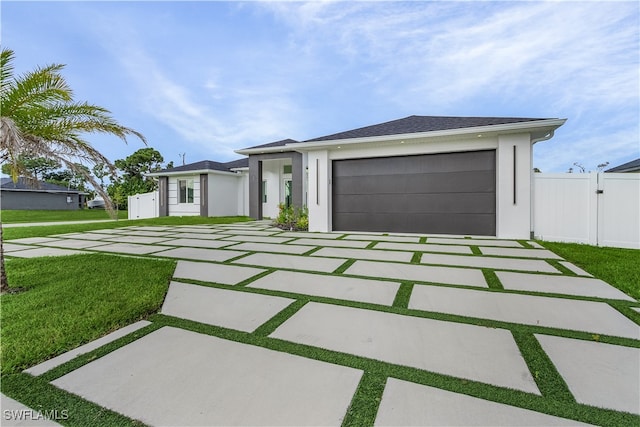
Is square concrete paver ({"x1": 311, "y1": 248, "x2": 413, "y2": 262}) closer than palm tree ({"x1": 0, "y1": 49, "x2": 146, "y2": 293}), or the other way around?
palm tree ({"x1": 0, "y1": 49, "x2": 146, "y2": 293})

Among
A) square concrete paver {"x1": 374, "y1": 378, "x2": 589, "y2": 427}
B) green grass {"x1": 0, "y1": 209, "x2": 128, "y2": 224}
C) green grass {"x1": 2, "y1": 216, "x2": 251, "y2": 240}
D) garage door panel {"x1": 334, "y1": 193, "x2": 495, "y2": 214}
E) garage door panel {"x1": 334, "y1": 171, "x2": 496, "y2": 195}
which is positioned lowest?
square concrete paver {"x1": 374, "y1": 378, "x2": 589, "y2": 427}

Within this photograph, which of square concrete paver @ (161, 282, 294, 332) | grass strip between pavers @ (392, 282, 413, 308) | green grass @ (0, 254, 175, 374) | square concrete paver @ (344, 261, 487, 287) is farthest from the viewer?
square concrete paver @ (344, 261, 487, 287)

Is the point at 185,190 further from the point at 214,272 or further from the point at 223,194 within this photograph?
the point at 214,272

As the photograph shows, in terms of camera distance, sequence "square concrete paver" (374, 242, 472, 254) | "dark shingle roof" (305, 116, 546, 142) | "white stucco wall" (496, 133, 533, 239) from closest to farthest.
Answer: "square concrete paver" (374, 242, 472, 254) < "white stucco wall" (496, 133, 533, 239) < "dark shingle roof" (305, 116, 546, 142)

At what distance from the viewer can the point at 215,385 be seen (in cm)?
140

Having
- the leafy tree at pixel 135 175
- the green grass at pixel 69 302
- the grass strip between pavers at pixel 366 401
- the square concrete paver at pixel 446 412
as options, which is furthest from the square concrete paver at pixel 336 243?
the leafy tree at pixel 135 175

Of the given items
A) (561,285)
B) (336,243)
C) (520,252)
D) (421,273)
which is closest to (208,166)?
(336,243)

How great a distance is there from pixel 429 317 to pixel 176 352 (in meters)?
1.91

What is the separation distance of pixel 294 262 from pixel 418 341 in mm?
2703

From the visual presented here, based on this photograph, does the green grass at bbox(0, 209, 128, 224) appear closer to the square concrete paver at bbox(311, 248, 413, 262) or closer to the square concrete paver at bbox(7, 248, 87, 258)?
the square concrete paver at bbox(7, 248, 87, 258)

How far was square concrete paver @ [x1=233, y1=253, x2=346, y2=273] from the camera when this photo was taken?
4008mm

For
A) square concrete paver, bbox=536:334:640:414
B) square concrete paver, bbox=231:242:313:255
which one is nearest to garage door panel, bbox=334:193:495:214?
square concrete paver, bbox=231:242:313:255

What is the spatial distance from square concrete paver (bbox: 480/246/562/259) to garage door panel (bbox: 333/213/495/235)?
6.30ft

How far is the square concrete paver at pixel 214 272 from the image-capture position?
11.3ft
